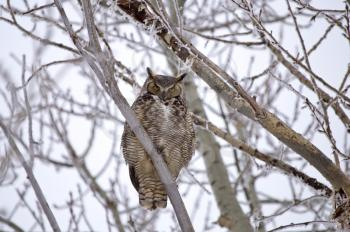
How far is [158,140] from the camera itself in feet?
12.0

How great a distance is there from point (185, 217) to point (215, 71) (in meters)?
0.71

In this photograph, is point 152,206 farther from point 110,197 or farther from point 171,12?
point 171,12

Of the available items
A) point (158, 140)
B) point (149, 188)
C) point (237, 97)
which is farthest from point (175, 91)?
point (237, 97)

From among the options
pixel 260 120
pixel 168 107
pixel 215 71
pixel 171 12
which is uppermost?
pixel 171 12

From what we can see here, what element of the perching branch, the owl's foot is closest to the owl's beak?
the owl's foot

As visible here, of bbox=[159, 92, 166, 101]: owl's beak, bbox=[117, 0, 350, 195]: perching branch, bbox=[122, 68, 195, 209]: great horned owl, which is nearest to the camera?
bbox=[117, 0, 350, 195]: perching branch

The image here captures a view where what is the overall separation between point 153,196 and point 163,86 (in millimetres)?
823

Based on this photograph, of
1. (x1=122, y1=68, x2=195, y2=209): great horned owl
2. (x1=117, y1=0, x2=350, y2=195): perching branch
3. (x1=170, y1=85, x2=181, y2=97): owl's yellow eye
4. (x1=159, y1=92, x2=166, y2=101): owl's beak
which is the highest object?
(x1=170, y1=85, x2=181, y2=97): owl's yellow eye

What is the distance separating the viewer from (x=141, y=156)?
3701 mm

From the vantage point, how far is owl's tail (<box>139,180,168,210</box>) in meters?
3.68

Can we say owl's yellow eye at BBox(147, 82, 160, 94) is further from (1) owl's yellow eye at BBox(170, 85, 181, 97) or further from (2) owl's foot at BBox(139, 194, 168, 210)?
(2) owl's foot at BBox(139, 194, 168, 210)

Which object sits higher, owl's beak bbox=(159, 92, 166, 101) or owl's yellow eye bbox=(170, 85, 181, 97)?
owl's yellow eye bbox=(170, 85, 181, 97)

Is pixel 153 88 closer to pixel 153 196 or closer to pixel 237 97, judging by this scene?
pixel 153 196

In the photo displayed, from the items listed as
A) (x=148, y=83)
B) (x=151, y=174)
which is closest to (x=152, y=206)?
(x=151, y=174)
